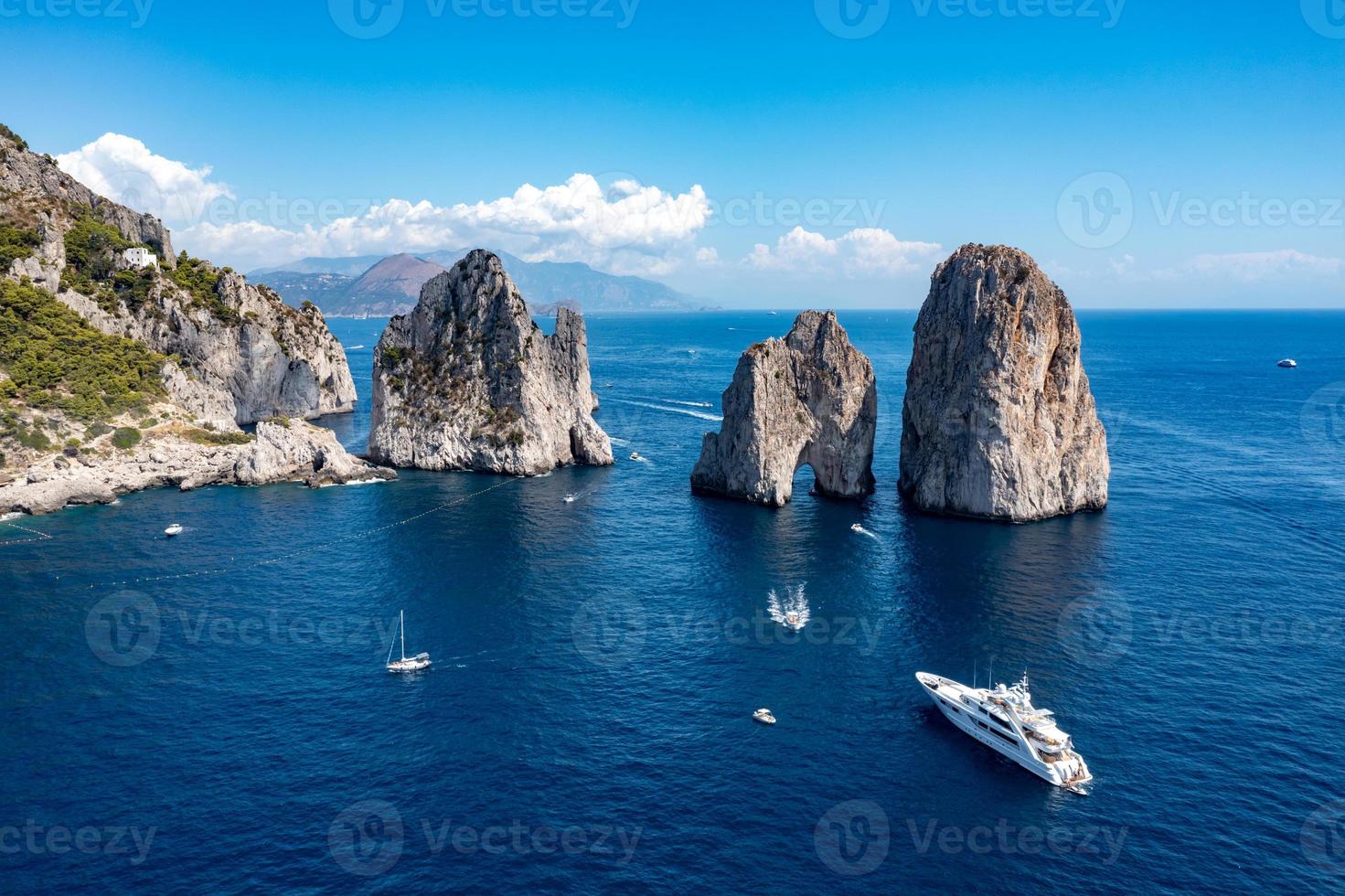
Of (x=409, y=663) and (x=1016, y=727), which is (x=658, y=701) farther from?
(x=1016, y=727)

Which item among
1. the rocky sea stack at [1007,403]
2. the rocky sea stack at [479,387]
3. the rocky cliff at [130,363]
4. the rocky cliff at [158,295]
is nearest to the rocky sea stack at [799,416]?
the rocky sea stack at [1007,403]

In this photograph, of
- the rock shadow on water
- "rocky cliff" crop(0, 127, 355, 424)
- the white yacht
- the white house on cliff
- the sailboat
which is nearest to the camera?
the white yacht

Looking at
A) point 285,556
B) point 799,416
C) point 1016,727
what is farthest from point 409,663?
point 799,416

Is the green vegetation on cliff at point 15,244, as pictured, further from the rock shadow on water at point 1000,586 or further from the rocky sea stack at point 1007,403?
the rock shadow on water at point 1000,586

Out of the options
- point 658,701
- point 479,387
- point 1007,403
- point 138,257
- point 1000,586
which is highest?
point 138,257

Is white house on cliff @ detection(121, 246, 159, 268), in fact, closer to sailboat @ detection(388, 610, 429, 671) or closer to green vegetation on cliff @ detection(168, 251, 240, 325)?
green vegetation on cliff @ detection(168, 251, 240, 325)

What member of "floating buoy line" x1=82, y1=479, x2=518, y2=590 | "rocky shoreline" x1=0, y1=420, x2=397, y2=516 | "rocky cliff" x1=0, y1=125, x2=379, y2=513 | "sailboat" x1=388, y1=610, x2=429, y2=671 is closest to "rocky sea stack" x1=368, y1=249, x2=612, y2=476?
"rocky shoreline" x1=0, y1=420, x2=397, y2=516

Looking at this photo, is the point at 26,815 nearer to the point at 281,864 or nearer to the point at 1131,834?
the point at 281,864

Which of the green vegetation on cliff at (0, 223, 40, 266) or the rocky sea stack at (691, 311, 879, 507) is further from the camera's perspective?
the green vegetation on cliff at (0, 223, 40, 266)
